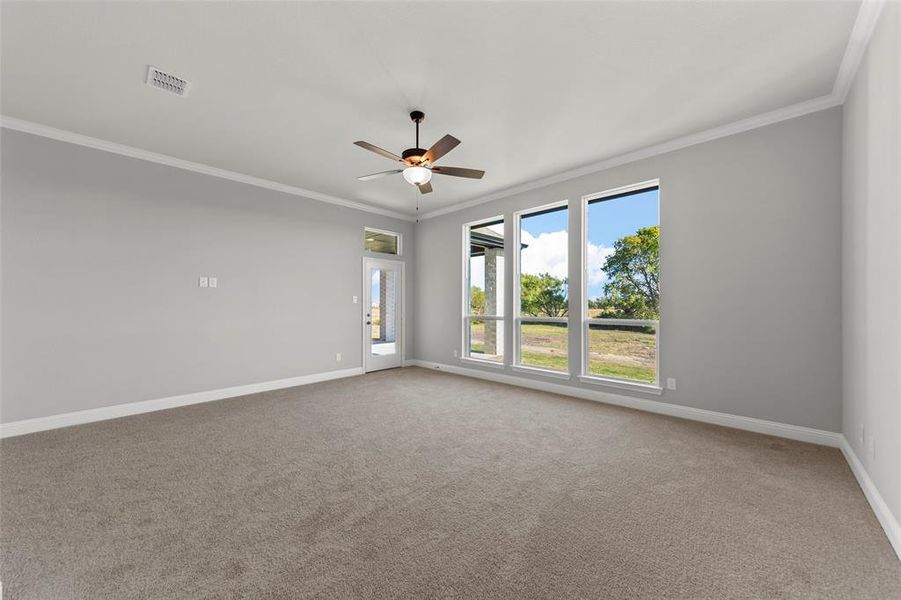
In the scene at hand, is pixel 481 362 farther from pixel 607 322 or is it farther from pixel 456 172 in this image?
pixel 456 172

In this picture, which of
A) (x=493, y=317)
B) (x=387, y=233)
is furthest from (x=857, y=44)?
(x=387, y=233)

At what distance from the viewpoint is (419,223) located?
7.12 metres

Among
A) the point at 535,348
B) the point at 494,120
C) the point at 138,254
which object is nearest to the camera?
the point at 494,120

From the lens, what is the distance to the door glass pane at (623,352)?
4.23 meters

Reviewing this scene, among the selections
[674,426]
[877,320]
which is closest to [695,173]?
[877,320]

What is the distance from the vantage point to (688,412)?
3.83m

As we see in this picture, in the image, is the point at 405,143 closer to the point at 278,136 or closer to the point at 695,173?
the point at 278,136

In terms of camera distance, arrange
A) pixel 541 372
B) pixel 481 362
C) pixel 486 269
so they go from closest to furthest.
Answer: pixel 541 372, pixel 481 362, pixel 486 269

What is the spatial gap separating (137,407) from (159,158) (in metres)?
2.92

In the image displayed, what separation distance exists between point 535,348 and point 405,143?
3.38 metres

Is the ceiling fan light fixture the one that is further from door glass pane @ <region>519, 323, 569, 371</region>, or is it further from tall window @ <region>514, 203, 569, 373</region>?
door glass pane @ <region>519, 323, 569, 371</region>

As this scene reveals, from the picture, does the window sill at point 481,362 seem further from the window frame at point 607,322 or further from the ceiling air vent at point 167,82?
the ceiling air vent at point 167,82

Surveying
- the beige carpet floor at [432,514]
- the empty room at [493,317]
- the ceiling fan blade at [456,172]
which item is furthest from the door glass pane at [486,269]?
the beige carpet floor at [432,514]

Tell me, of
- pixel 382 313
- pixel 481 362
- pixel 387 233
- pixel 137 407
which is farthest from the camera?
pixel 387 233
